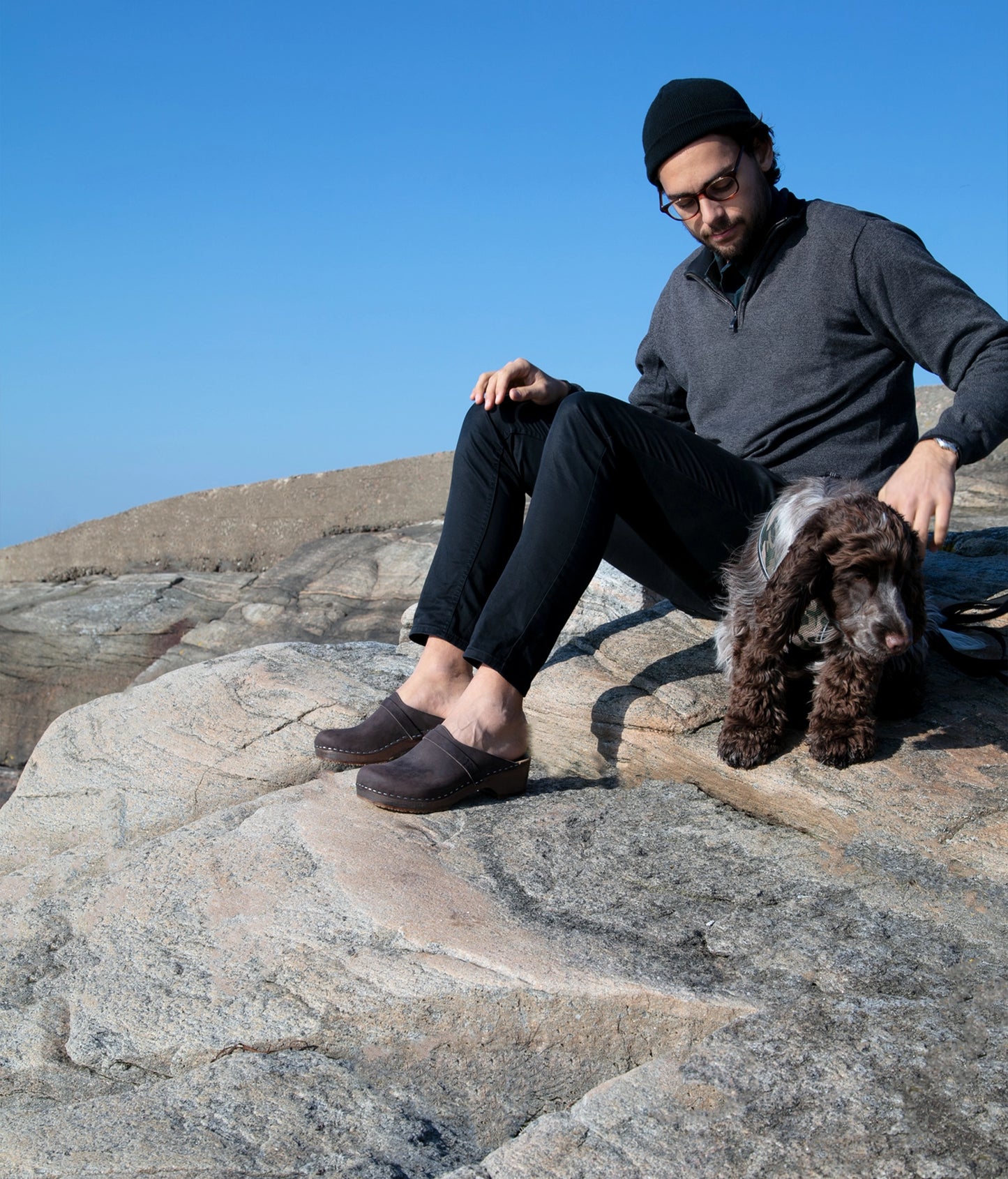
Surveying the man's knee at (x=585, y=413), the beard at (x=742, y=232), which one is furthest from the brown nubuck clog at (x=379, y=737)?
the beard at (x=742, y=232)

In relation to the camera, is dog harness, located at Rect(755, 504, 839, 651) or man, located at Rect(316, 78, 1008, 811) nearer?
dog harness, located at Rect(755, 504, 839, 651)

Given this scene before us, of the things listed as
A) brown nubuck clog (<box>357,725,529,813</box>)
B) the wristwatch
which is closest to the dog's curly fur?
the wristwatch

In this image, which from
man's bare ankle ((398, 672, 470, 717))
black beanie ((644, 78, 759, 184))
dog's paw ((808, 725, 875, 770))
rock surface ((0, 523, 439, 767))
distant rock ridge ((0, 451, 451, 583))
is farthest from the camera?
distant rock ridge ((0, 451, 451, 583))

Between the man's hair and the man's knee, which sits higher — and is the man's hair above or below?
above

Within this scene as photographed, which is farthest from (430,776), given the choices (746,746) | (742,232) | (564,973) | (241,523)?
(241,523)

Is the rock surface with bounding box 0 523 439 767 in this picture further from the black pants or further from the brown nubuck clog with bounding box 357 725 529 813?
the brown nubuck clog with bounding box 357 725 529 813

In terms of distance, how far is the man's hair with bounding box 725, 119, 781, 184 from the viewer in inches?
126

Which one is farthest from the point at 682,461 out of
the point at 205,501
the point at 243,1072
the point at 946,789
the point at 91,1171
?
the point at 205,501

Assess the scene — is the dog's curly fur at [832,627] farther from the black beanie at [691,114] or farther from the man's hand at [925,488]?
the black beanie at [691,114]

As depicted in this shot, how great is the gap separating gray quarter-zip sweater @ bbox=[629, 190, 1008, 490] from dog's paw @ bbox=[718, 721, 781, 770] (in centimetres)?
89

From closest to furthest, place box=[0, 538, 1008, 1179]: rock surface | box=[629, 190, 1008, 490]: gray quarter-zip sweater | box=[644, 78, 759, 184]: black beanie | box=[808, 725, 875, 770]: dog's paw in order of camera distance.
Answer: box=[0, 538, 1008, 1179]: rock surface
box=[808, 725, 875, 770]: dog's paw
box=[629, 190, 1008, 490]: gray quarter-zip sweater
box=[644, 78, 759, 184]: black beanie

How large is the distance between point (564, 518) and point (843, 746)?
3.40ft

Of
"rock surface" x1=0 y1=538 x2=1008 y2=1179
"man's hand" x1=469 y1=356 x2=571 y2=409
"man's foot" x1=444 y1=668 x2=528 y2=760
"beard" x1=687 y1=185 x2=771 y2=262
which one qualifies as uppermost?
"beard" x1=687 y1=185 x2=771 y2=262

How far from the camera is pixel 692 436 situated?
315cm
